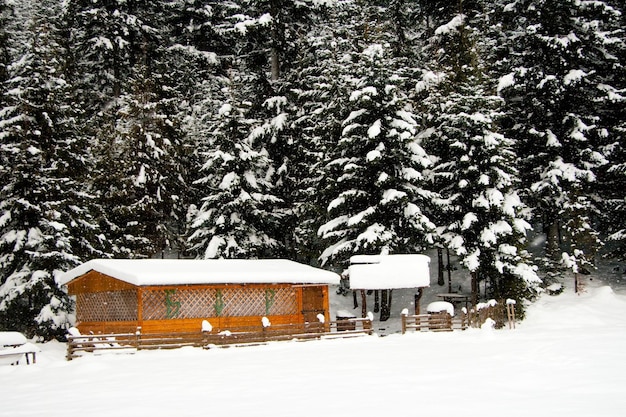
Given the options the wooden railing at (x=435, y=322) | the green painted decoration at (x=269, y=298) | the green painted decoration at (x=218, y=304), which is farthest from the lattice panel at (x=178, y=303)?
the wooden railing at (x=435, y=322)

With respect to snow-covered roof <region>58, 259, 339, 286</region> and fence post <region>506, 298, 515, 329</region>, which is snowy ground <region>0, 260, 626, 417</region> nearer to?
snow-covered roof <region>58, 259, 339, 286</region>

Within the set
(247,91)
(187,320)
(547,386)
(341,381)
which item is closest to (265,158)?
(247,91)

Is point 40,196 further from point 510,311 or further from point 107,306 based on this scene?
point 510,311

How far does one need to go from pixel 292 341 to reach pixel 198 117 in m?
21.9

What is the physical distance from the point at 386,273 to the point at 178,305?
8.84 metres

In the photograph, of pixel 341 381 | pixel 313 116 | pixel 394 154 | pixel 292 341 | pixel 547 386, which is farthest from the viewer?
pixel 313 116

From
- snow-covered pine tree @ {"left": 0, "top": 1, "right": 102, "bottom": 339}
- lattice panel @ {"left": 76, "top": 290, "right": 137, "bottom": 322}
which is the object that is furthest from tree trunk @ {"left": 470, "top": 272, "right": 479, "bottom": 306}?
snow-covered pine tree @ {"left": 0, "top": 1, "right": 102, "bottom": 339}

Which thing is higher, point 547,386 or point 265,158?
point 265,158

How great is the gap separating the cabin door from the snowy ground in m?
4.12

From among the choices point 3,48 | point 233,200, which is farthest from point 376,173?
point 3,48

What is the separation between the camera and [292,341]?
76.4 feet

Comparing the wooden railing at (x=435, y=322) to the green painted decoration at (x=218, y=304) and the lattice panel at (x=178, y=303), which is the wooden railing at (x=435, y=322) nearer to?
the green painted decoration at (x=218, y=304)

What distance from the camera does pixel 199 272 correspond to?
23438 millimetres

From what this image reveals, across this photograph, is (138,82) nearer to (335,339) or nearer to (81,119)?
(81,119)
